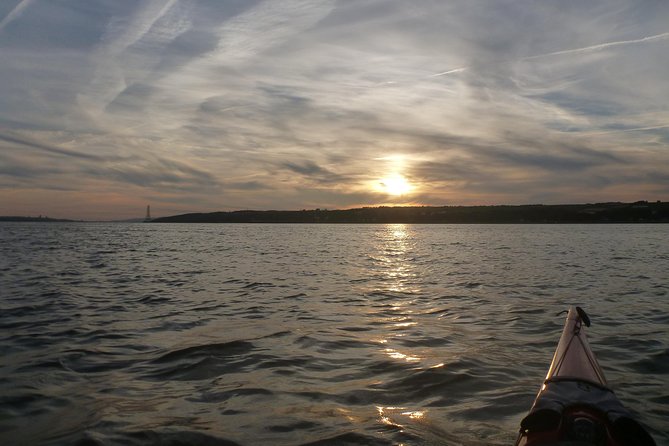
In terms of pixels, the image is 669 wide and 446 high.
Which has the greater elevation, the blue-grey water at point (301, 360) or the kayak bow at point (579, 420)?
the kayak bow at point (579, 420)

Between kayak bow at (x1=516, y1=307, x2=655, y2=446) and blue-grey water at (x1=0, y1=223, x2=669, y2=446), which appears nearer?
kayak bow at (x1=516, y1=307, x2=655, y2=446)

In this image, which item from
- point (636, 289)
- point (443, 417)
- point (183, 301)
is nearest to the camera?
point (443, 417)

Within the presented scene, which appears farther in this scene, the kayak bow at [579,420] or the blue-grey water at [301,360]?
the blue-grey water at [301,360]

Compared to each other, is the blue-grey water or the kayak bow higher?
the kayak bow

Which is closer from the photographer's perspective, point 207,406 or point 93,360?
point 207,406

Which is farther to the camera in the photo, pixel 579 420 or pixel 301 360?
pixel 301 360

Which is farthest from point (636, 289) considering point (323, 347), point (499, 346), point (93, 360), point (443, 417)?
point (93, 360)

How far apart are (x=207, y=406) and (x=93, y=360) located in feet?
13.4

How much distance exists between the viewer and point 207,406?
23.7ft

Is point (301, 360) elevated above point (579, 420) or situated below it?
below

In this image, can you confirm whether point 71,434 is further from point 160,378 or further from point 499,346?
point 499,346

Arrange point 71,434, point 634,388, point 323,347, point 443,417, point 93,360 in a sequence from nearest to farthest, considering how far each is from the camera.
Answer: point 71,434
point 443,417
point 634,388
point 93,360
point 323,347

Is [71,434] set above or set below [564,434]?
below

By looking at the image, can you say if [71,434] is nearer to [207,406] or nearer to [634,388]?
[207,406]
